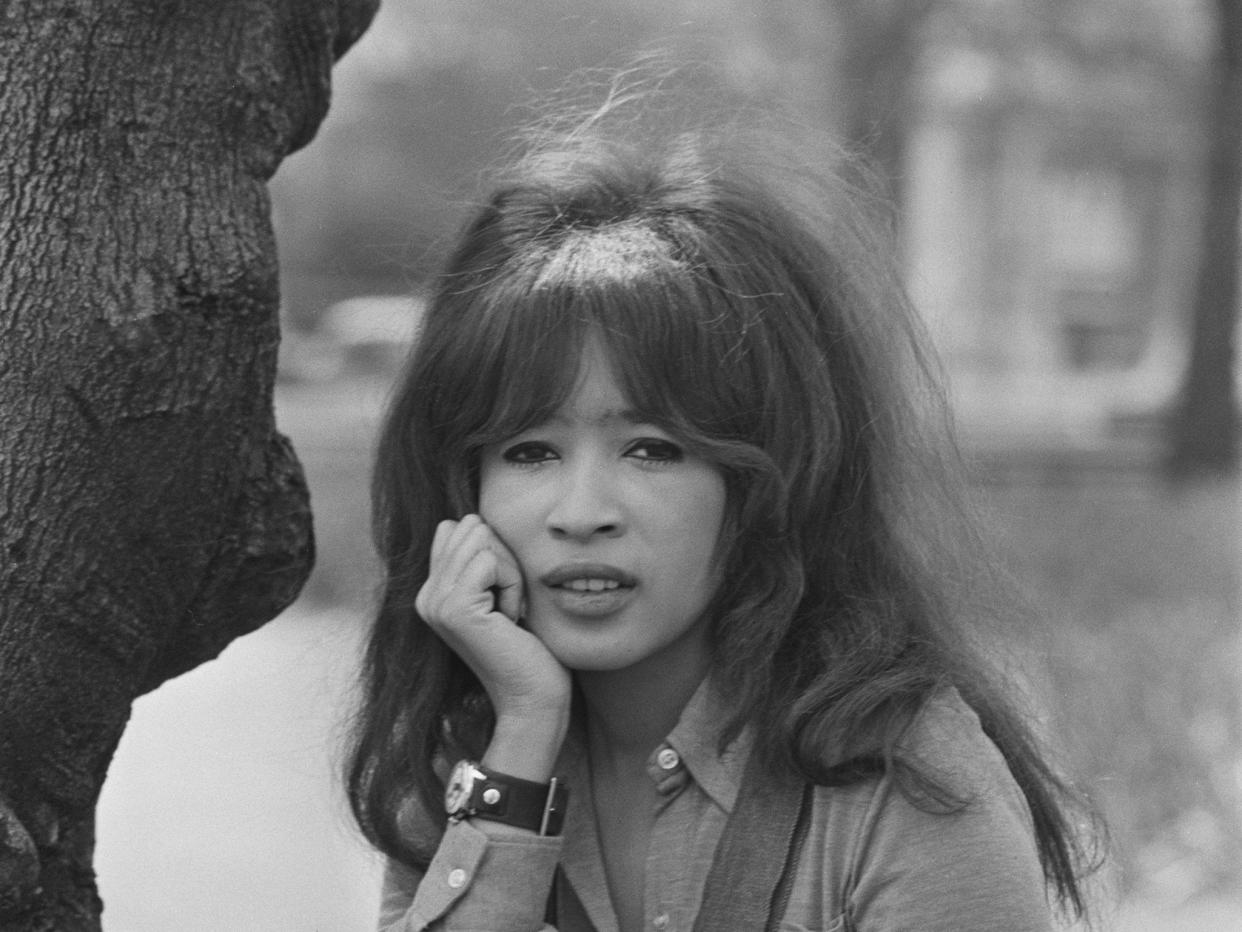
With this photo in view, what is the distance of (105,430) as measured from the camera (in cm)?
201

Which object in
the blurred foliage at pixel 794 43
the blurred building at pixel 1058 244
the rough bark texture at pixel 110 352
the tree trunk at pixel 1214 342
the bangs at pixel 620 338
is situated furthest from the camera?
the blurred building at pixel 1058 244

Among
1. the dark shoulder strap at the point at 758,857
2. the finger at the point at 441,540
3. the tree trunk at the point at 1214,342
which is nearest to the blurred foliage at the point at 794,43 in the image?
the tree trunk at the point at 1214,342

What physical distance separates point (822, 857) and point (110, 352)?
910 mm

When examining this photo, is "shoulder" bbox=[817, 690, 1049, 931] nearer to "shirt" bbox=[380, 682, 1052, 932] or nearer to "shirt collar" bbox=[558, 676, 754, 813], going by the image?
"shirt" bbox=[380, 682, 1052, 932]

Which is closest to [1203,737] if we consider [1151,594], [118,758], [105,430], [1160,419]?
[1151,594]

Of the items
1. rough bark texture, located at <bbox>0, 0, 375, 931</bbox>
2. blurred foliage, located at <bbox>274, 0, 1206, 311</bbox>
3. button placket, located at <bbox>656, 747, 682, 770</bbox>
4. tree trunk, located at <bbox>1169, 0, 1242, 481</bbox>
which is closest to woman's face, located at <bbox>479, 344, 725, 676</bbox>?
button placket, located at <bbox>656, 747, 682, 770</bbox>

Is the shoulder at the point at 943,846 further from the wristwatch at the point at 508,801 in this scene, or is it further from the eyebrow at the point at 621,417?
the eyebrow at the point at 621,417

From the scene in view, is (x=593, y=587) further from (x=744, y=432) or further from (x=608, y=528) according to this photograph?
(x=744, y=432)

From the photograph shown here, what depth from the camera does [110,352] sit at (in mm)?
1992

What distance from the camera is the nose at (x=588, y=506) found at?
85.7 inches

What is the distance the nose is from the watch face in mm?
285

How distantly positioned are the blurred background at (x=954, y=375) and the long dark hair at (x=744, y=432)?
0.69 feet

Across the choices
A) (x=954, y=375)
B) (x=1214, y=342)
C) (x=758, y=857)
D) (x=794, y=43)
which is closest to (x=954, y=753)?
(x=758, y=857)

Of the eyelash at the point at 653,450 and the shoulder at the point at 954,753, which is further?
the eyelash at the point at 653,450
